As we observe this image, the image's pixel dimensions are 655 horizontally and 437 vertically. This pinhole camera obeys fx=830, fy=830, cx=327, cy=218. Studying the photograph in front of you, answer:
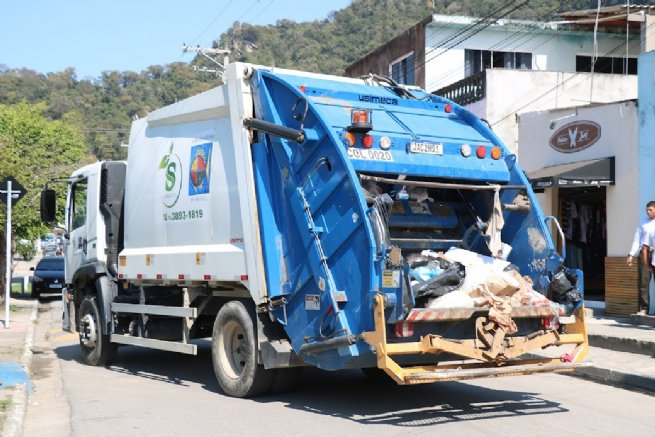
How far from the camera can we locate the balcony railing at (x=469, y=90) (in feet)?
64.6

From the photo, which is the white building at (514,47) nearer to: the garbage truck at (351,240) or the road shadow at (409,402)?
the garbage truck at (351,240)

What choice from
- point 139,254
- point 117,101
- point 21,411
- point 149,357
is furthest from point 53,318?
point 117,101

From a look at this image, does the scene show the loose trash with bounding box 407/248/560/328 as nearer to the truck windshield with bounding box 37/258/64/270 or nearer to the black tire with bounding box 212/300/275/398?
the black tire with bounding box 212/300/275/398

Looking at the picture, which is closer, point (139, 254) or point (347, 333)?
point (347, 333)

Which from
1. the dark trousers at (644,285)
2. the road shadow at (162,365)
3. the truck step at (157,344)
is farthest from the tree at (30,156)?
the dark trousers at (644,285)

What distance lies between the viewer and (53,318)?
20047mm

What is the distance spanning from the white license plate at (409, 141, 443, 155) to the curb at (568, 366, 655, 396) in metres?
3.42

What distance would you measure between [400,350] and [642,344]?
17.2ft

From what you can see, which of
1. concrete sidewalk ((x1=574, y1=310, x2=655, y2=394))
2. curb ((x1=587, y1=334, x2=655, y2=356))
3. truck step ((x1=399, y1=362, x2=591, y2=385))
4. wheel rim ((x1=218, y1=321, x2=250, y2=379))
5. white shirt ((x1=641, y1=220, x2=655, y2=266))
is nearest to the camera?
truck step ((x1=399, y1=362, x2=591, y2=385))

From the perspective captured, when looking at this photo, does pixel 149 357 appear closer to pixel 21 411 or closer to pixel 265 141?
pixel 21 411

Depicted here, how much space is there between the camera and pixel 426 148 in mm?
7660

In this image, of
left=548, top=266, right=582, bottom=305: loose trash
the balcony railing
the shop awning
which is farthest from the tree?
left=548, top=266, right=582, bottom=305: loose trash

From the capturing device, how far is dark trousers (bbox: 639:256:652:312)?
11.9 m

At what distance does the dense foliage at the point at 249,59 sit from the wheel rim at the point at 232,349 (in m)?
32.5
